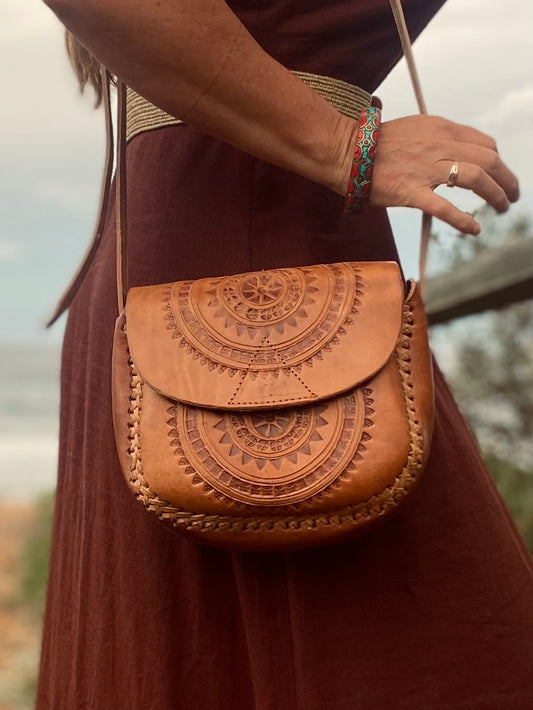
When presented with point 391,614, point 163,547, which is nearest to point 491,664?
point 391,614

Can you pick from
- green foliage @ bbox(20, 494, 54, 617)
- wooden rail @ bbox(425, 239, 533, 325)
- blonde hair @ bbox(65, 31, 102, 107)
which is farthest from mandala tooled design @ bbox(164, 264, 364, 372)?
green foliage @ bbox(20, 494, 54, 617)

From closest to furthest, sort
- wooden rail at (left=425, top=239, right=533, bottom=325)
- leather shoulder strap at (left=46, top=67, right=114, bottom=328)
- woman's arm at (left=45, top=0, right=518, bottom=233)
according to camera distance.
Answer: woman's arm at (left=45, top=0, right=518, bottom=233), leather shoulder strap at (left=46, top=67, right=114, bottom=328), wooden rail at (left=425, top=239, right=533, bottom=325)

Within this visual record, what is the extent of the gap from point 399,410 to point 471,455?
0.62 feet

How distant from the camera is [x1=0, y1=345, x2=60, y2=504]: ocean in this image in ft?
19.0

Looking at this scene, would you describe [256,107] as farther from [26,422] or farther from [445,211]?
[26,422]

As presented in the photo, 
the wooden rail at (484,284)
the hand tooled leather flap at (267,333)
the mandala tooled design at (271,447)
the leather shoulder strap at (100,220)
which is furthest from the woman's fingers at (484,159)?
the wooden rail at (484,284)

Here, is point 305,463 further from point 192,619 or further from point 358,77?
point 358,77

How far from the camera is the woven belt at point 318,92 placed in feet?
3.08

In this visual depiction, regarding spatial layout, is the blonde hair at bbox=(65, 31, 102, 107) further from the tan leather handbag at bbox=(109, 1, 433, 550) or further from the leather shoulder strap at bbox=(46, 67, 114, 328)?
the tan leather handbag at bbox=(109, 1, 433, 550)

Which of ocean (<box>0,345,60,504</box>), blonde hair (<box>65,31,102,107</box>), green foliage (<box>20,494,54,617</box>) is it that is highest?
ocean (<box>0,345,60,504</box>)

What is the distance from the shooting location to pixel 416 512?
37.2 inches

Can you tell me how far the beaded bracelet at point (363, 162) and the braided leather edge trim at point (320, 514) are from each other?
0.45 ft

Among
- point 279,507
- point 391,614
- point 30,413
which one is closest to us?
point 279,507

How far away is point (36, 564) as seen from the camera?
3518 mm
